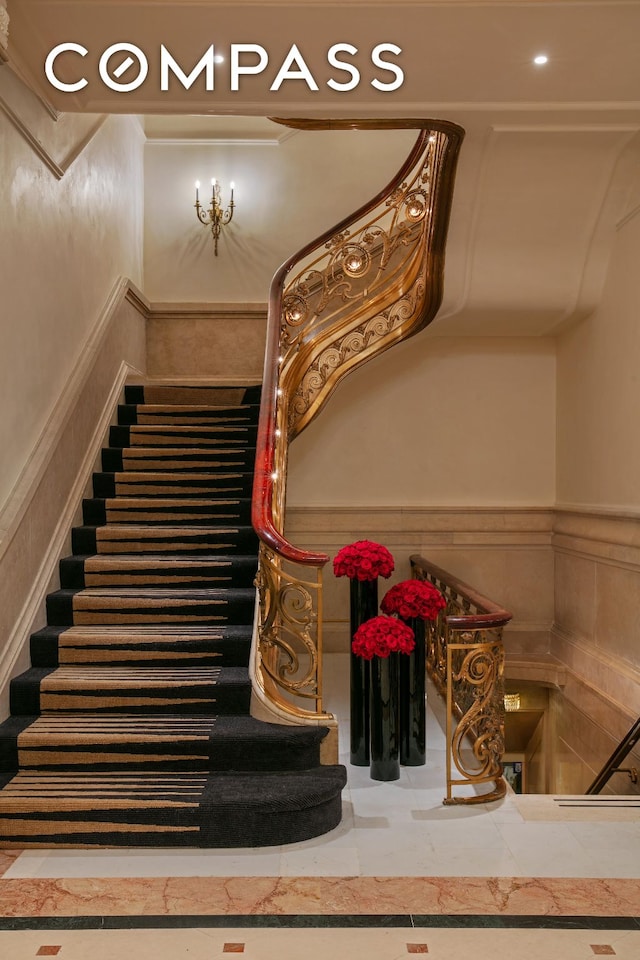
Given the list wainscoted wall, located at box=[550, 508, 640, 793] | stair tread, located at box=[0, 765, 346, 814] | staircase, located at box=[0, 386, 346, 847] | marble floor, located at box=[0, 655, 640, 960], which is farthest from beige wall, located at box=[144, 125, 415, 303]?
marble floor, located at box=[0, 655, 640, 960]

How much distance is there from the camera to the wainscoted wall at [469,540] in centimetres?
758

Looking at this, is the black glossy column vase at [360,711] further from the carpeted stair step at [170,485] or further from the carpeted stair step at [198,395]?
the carpeted stair step at [198,395]

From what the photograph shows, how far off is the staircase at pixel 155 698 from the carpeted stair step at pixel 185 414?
24.6 inches

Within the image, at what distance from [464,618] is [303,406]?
9.43 ft

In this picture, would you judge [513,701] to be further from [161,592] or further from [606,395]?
[161,592]

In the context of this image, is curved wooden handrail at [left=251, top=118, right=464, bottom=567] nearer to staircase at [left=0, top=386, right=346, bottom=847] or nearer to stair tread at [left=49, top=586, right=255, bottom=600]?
stair tread at [left=49, top=586, right=255, bottom=600]

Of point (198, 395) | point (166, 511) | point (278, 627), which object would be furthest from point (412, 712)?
point (198, 395)

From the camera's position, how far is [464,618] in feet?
13.4

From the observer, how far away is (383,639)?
4.33 meters

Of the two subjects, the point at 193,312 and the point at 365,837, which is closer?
the point at 365,837

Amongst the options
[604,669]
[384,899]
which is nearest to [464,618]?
[384,899]

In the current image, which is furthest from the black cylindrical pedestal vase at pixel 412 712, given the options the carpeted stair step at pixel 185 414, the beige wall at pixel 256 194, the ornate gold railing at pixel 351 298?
the beige wall at pixel 256 194

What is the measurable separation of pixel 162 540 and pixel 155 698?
1.47m
